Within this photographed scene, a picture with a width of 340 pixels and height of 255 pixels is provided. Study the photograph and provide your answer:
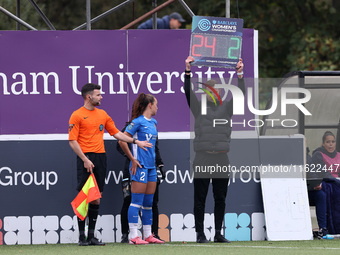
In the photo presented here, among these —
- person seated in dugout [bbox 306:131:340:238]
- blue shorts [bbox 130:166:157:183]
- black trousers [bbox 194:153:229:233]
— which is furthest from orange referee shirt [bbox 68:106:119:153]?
person seated in dugout [bbox 306:131:340:238]

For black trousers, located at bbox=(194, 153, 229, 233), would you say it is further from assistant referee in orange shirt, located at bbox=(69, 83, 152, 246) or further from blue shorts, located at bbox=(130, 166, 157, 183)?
assistant referee in orange shirt, located at bbox=(69, 83, 152, 246)

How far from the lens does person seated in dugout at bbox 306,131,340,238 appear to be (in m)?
13.0

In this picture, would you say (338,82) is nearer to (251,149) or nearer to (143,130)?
(251,149)

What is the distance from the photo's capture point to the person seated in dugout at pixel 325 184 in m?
13.0

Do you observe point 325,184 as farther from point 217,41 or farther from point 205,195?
point 217,41

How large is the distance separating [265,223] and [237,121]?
4.48ft

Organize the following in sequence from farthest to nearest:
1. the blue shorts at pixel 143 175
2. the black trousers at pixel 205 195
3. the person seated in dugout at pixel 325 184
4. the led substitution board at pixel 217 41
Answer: the person seated in dugout at pixel 325 184 < the led substitution board at pixel 217 41 < the black trousers at pixel 205 195 < the blue shorts at pixel 143 175

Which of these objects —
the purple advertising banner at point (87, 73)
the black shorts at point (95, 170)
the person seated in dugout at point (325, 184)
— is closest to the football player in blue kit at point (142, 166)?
the black shorts at point (95, 170)

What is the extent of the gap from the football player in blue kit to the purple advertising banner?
97 cm

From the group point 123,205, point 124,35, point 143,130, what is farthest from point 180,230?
point 124,35

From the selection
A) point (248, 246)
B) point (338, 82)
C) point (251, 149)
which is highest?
point (338, 82)

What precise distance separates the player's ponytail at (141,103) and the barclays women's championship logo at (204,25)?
1.23m

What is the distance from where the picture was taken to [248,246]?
11.8 meters

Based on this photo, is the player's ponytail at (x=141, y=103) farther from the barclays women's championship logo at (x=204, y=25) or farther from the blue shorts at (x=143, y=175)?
the barclays women's championship logo at (x=204, y=25)
